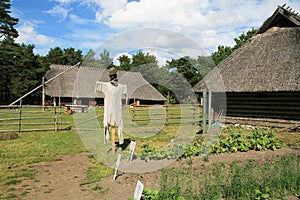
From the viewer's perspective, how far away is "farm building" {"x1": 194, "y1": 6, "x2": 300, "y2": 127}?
12.6m

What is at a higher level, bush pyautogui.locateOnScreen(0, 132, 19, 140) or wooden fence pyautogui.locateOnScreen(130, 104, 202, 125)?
wooden fence pyautogui.locateOnScreen(130, 104, 202, 125)

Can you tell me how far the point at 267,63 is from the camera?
13.9m

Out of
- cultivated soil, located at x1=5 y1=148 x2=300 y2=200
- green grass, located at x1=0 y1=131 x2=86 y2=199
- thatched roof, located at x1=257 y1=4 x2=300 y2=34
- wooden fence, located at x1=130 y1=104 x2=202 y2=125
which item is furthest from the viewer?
wooden fence, located at x1=130 y1=104 x2=202 y2=125

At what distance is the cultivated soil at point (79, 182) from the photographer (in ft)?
14.5

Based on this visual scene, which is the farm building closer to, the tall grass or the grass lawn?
the grass lawn

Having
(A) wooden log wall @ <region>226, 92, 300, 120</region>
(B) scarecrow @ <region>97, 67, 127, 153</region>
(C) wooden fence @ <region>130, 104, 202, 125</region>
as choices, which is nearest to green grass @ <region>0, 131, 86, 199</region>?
(B) scarecrow @ <region>97, 67, 127, 153</region>

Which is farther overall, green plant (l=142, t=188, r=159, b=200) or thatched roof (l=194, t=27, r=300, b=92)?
thatched roof (l=194, t=27, r=300, b=92)

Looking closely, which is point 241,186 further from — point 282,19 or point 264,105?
point 282,19

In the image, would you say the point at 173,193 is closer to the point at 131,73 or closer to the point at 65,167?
the point at 65,167

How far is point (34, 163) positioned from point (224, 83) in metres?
11.3

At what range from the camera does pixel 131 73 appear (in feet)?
25.5

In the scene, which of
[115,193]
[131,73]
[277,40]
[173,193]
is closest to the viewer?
[173,193]

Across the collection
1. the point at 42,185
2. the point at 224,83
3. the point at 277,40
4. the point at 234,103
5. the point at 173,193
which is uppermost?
the point at 277,40

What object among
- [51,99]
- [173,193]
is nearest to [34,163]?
[173,193]
